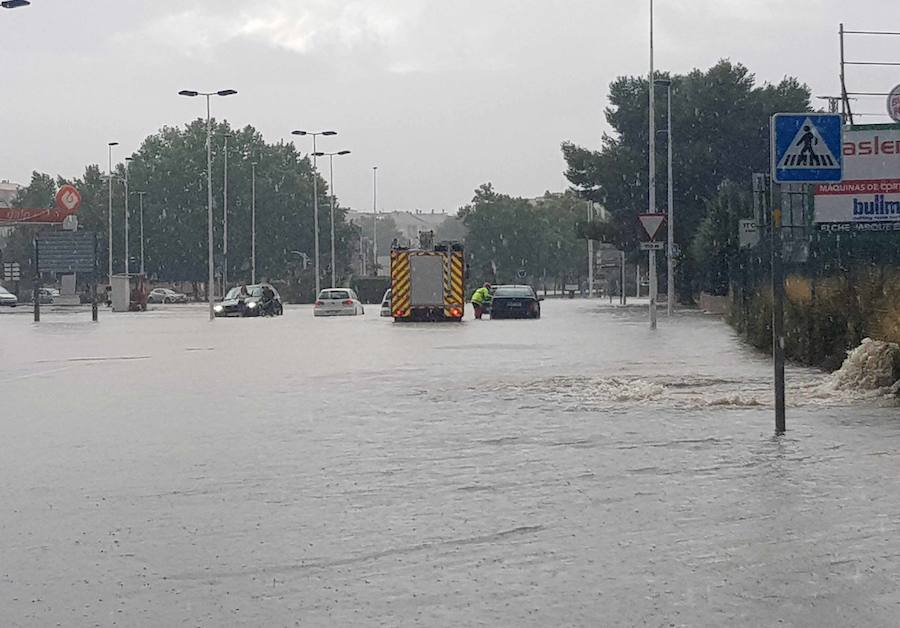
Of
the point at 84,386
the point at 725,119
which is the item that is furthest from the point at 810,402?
the point at 725,119

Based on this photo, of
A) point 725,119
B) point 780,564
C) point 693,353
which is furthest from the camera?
point 725,119

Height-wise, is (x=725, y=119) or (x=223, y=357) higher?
(x=725, y=119)

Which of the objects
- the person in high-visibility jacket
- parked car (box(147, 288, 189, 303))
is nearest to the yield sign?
the person in high-visibility jacket

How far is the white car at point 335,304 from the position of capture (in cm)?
6131

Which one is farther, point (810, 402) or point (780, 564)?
point (810, 402)

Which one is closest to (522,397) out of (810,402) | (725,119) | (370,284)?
(810,402)

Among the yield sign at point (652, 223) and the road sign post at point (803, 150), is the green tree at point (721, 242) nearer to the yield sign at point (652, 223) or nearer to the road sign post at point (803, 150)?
the yield sign at point (652, 223)

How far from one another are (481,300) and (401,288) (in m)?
5.97

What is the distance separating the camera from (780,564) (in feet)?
25.2

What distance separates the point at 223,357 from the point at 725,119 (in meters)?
58.1

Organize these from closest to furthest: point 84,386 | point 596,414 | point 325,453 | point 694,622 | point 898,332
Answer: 1. point 694,622
2. point 325,453
3. point 596,414
4. point 898,332
5. point 84,386

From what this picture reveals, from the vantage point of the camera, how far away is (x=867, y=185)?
3769 centimetres

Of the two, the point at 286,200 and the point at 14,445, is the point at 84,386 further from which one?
the point at 286,200

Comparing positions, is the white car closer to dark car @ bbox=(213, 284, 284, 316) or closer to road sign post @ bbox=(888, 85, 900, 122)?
dark car @ bbox=(213, 284, 284, 316)
